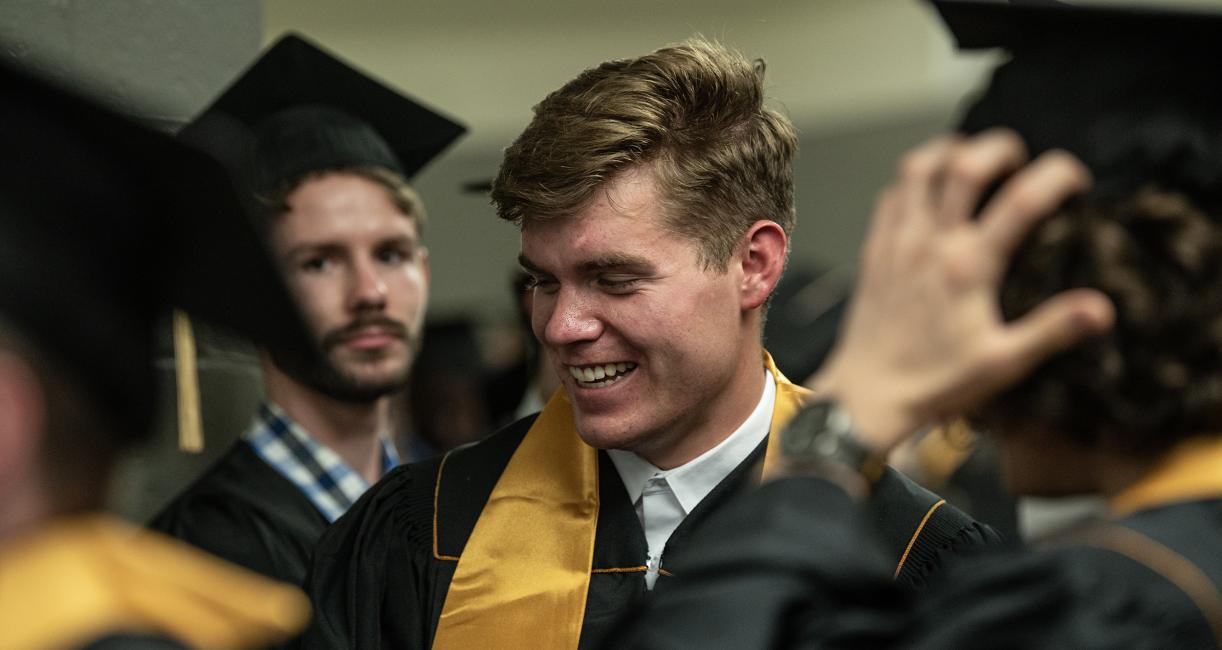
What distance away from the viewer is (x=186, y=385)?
345 centimetres

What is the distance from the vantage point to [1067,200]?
1493 mm

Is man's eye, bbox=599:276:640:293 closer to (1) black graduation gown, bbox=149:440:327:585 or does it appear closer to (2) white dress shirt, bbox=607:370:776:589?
(2) white dress shirt, bbox=607:370:776:589

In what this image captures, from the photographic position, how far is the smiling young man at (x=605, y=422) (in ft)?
8.07

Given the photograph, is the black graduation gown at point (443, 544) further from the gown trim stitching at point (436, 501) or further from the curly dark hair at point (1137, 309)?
the curly dark hair at point (1137, 309)

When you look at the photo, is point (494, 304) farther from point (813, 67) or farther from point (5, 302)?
point (5, 302)

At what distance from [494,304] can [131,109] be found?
23.2 feet

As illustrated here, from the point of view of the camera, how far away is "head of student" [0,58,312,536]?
→ 1.22m

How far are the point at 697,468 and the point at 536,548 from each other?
0.31 metres

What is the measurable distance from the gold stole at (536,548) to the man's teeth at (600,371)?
0.16 m

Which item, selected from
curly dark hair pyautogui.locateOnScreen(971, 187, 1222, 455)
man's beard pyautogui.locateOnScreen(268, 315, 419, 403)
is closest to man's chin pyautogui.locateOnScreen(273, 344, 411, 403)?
man's beard pyautogui.locateOnScreen(268, 315, 419, 403)

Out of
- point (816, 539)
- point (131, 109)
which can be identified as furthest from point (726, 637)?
point (131, 109)

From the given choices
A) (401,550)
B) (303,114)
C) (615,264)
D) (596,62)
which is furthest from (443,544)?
(596,62)

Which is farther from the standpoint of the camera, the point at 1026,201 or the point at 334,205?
the point at 334,205

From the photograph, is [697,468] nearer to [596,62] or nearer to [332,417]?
[332,417]
